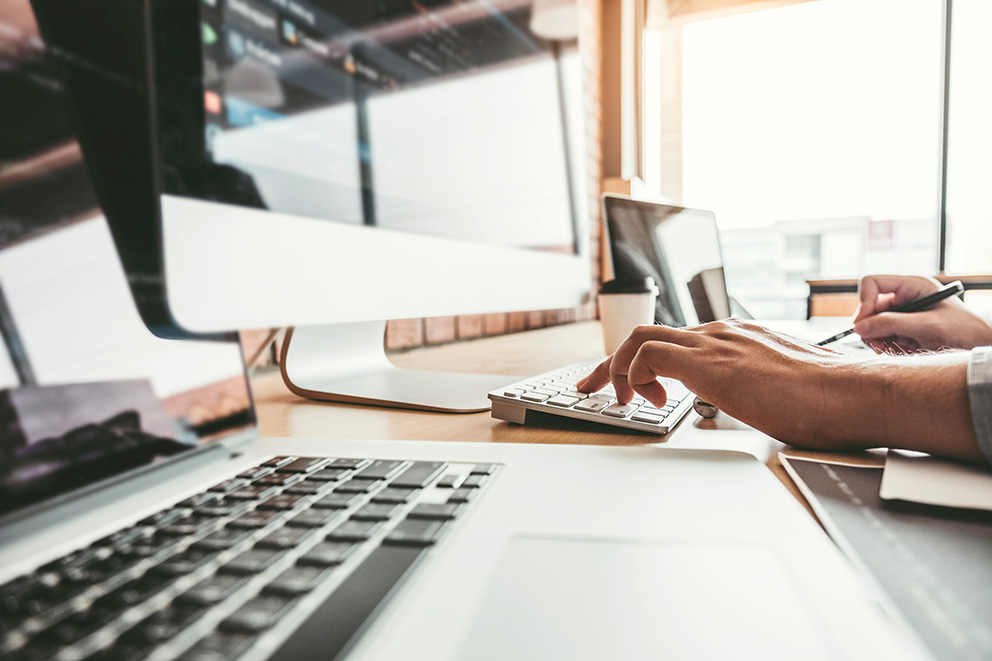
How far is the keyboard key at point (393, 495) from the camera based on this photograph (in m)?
0.21

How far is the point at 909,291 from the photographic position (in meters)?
0.84

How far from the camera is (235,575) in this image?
0.15m

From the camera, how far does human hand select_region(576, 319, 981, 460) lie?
0.34m

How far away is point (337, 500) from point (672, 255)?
908 millimetres

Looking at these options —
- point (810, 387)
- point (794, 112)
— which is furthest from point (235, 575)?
point (794, 112)

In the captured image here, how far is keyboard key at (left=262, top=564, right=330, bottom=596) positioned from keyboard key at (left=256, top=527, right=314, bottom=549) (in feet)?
0.04

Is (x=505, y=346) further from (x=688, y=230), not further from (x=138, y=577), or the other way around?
(x=138, y=577)

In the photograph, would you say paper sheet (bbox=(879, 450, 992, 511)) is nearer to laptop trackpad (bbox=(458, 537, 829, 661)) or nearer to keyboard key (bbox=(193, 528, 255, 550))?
laptop trackpad (bbox=(458, 537, 829, 661))

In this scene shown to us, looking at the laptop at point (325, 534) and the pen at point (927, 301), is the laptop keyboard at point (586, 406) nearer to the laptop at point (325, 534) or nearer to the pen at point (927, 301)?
the laptop at point (325, 534)

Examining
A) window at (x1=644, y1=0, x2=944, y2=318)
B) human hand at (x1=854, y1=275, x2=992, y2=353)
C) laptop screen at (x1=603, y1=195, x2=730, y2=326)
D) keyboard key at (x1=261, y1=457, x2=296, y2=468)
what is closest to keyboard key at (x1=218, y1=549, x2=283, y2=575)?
keyboard key at (x1=261, y1=457, x2=296, y2=468)

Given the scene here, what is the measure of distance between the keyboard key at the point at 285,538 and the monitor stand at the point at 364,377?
0.29 m

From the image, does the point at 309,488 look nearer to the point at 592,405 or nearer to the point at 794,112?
the point at 592,405

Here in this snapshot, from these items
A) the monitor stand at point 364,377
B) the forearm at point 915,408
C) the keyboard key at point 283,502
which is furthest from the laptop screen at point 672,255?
the keyboard key at point 283,502

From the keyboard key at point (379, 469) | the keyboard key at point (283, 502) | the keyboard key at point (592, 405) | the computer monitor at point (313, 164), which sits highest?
the computer monitor at point (313, 164)
